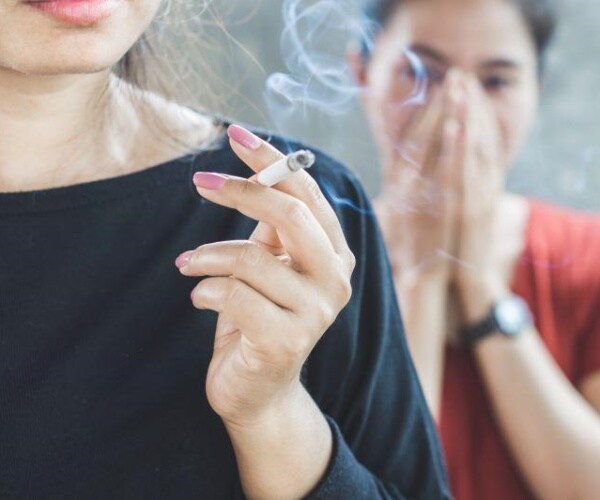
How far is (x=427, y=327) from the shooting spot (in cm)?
163

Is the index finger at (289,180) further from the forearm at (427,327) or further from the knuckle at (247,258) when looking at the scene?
the forearm at (427,327)

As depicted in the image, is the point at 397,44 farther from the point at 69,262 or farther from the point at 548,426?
the point at 69,262

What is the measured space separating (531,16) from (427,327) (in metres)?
0.54

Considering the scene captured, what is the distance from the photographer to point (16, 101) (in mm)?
905

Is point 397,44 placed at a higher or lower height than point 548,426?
higher

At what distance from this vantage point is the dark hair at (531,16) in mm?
1670

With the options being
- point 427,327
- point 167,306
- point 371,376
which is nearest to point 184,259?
point 167,306

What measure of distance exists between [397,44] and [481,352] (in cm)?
50

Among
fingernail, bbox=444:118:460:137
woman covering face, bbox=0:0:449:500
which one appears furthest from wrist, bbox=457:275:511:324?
woman covering face, bbox=0:0:449:500

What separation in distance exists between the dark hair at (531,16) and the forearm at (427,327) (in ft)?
1.31

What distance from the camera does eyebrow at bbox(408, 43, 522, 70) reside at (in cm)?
160

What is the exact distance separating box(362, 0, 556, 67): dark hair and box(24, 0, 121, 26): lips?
36.9 inches

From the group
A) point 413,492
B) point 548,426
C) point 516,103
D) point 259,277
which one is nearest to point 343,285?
point 259,277

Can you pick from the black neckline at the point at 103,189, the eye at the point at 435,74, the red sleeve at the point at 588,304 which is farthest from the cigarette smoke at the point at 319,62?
the red sleeve at the point at 588,304
